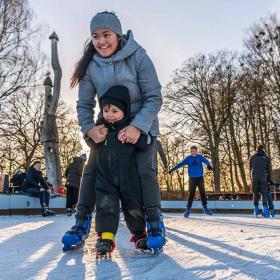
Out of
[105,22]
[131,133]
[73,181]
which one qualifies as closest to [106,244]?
[131,133]

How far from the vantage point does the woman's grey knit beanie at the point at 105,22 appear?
2660 millimetres

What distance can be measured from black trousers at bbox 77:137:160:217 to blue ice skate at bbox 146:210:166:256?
89mm

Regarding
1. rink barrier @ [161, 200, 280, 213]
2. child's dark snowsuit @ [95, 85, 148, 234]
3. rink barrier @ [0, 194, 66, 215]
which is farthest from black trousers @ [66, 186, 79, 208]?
child's dark snowsuit @ [95, 85, 148, 234]

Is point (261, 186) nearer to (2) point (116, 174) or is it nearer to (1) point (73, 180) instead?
(1) point (73, 180)

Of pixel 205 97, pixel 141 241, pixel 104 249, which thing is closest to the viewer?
pixel 104 249

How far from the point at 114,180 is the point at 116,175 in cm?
3

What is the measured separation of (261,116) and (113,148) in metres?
19.7

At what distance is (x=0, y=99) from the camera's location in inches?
658

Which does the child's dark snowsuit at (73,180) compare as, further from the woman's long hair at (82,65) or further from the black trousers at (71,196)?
the woman's long hair at (82,65)

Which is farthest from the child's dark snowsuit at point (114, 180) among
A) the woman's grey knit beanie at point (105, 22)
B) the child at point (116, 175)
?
the woman's grey knit beanie at point (105, 22)

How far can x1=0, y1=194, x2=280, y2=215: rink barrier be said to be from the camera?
34.3ft

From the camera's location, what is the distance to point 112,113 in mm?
2473

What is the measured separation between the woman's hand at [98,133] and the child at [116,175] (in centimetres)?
3

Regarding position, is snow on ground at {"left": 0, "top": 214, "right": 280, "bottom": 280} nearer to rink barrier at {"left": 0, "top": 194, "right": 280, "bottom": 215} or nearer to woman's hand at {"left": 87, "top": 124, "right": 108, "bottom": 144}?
woman's hand at {"left": 87, "top": 124, "right": 108, "bottom": 144}
